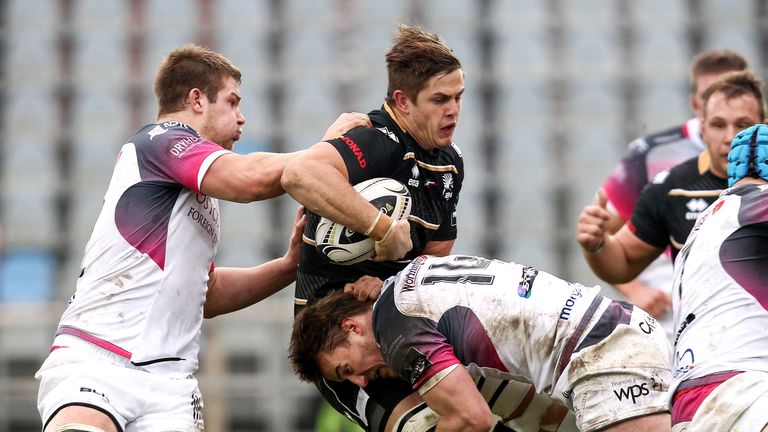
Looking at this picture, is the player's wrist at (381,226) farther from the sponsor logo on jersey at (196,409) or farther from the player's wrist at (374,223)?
the sponsor logo on jersey at (196,409)

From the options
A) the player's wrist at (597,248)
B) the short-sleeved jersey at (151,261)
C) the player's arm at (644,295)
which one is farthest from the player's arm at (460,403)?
the player's arm at (644,295)

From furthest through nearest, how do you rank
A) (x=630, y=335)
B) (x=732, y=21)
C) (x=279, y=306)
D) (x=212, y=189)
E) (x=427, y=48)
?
(x=732, y=21), (x=279, y=306), (x=427, y=48), (x=212, y=189), (x=630, y=335)

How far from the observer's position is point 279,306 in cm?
1286

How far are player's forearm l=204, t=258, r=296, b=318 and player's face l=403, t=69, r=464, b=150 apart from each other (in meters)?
1.13

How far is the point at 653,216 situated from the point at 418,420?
2291 mm

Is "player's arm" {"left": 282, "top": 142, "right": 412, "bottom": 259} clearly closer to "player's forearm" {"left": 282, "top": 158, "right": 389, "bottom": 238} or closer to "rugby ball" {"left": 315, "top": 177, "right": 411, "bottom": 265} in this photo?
"player's forearm" {"left": 282, "top": 158, "right": 389, "bottom": 238}

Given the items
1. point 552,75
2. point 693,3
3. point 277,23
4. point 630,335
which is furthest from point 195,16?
point 630,335

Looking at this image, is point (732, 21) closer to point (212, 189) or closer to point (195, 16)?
point (195, 16)

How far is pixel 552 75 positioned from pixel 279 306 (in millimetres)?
5321

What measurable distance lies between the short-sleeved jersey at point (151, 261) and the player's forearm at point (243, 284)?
2.17 feet

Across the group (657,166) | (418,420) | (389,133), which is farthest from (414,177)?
(657,166)

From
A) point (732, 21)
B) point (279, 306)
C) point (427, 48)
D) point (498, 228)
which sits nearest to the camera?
point (427, 48)

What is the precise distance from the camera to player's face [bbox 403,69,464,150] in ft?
18.1

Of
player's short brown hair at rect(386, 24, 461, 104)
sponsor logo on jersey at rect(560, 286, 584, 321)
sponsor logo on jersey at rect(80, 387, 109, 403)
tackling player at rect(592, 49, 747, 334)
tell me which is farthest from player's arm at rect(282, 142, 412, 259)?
tackling player at rect(592, 49, 747, 334)
